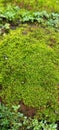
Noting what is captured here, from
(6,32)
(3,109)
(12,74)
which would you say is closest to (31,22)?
(6,32)

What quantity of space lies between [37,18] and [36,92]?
202 cm

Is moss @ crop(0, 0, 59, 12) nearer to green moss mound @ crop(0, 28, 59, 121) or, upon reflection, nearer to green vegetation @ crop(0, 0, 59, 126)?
green vegetation @ crop(0, 0, 59, 126)

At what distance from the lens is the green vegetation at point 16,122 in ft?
16.2

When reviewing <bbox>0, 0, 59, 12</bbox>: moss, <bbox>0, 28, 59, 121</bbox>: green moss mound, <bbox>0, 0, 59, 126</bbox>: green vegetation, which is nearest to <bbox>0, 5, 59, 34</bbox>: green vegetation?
<bbox>0, 0, 59, 12</bbox>: moss

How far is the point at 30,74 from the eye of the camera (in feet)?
17.7

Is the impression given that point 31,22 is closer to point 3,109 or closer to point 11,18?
point 11,18

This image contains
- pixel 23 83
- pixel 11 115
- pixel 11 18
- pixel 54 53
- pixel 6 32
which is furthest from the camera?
pixel 11 18

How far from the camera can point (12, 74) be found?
5.41 metres

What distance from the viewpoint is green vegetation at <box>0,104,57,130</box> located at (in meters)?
4.94

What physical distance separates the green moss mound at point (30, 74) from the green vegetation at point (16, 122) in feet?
0.76

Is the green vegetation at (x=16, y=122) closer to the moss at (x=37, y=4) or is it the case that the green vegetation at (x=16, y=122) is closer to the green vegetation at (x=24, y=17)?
the green vegetation at (x=24, y=17)

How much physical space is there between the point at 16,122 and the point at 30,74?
0.84m

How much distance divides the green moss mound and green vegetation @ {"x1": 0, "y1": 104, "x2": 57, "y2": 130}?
0.23 m

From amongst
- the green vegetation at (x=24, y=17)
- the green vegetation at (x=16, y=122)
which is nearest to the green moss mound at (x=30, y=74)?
the green vegetation at (x=16, y=122)
